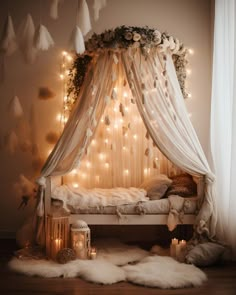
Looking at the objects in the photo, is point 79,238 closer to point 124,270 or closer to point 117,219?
point 117,219

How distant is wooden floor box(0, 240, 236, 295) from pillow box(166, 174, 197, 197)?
3.10ft

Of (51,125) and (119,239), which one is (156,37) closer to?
(51,125)

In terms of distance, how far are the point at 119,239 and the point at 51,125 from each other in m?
1.58

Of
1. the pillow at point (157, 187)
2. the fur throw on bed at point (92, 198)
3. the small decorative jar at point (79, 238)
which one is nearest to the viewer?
the small decorative jar at point (79, 238)

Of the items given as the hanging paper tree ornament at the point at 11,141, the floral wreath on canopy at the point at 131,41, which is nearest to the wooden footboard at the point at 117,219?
the hanging paper tree ornament at the point at 11,141

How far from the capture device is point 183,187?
180 inches

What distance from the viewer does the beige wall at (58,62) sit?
527cm

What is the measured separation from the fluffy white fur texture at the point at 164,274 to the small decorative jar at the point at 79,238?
0.48 metres

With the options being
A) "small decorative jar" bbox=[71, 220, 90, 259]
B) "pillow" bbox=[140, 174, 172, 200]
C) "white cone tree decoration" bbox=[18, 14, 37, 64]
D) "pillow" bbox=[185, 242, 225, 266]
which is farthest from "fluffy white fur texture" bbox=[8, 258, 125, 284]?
"white cone tree decoration" bbox=[18, 14, 37, 64]

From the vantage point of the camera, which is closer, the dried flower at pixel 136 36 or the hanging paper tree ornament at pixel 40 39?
the hanging paper tree ornament at pixel 40 39

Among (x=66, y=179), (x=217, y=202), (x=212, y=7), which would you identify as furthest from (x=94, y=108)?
(x=212, y=7)

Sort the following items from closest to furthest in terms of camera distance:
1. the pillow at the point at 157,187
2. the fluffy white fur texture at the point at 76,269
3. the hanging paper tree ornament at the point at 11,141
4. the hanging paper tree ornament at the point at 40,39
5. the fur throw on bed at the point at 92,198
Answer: the hanging paper tree ornament at the point at 40,39 < the fluffy white fur texture at the point at 76,269 < the fur throw on bed at the point at 92,198 < the pillow at the point at 157,187 < the hanging paper tree ornament at the point at 11,141

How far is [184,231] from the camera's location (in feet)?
16.4

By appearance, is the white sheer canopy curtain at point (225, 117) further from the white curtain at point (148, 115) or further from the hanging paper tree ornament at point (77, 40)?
the hanging paper tree ornament at point (77, 40)
